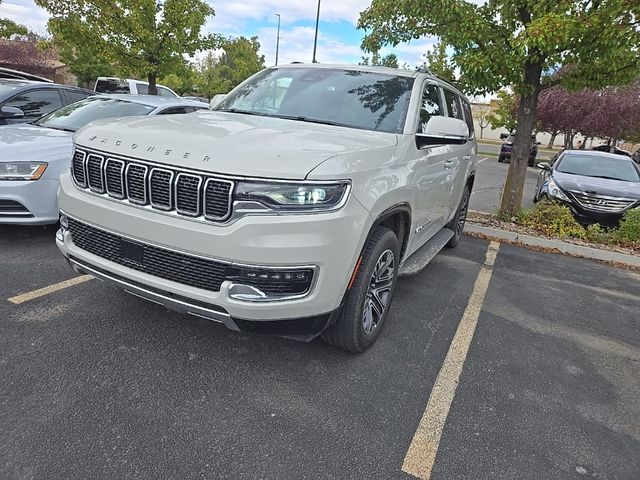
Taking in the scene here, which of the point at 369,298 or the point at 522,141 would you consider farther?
the point at 522,141

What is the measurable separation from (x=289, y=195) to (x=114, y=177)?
3.65 feet

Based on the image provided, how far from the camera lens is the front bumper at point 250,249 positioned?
2.30m

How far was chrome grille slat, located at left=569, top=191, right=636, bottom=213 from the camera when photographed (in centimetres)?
759

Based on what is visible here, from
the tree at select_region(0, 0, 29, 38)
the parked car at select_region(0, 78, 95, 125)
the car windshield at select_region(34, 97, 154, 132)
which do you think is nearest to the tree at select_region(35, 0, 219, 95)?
the parked car at select_region(0, 78, 95, 125)

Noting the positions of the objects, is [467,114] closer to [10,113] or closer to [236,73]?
[10,113]

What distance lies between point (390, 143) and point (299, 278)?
47.4 inches

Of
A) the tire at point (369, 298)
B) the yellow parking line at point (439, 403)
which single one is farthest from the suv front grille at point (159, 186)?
the yellow parking line at point (439, 403)

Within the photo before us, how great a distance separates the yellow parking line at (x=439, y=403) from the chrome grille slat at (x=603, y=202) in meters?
4.56

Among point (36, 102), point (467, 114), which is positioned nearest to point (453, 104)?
point (467, 114)

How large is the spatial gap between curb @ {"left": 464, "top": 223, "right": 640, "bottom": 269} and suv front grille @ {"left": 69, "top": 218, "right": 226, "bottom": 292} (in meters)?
5.55

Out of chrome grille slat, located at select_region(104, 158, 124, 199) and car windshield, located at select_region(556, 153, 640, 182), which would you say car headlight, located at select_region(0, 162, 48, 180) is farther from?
car windshield, located at select_region(556, 153, 640, 182)

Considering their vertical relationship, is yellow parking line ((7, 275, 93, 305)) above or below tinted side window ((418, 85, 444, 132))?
below

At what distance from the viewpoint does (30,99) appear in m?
6.55

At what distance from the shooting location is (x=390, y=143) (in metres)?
3.04
